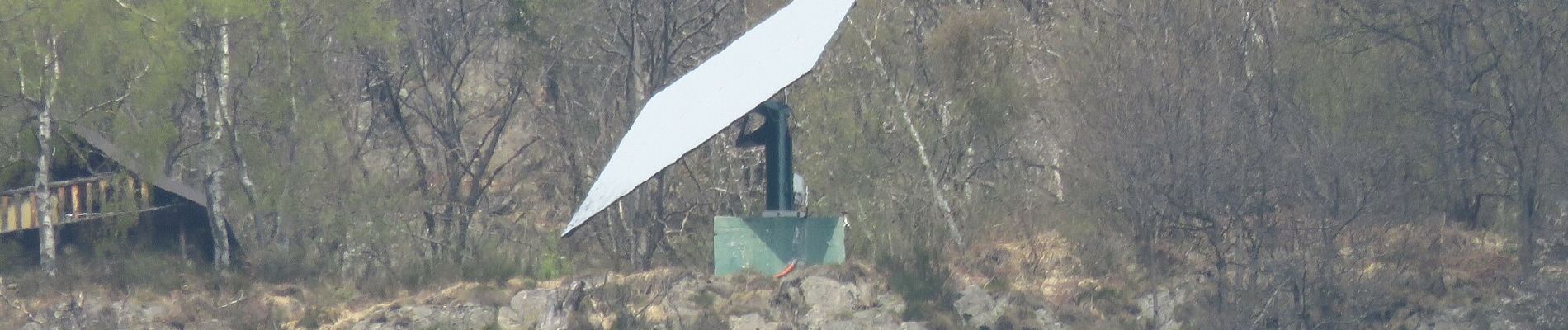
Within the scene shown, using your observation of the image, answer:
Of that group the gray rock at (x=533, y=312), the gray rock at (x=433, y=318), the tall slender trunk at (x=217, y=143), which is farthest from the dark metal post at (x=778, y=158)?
the tall slender trunk at (x=217, y=143)

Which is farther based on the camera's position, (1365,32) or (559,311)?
(1365,32)

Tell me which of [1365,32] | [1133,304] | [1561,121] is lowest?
[1133,304]

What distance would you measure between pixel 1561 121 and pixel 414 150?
17914 mm

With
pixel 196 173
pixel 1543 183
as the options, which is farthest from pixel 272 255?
pixel 1543 183

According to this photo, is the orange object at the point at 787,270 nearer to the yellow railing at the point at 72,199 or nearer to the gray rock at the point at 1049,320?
the gray rock at the point at 1049,320

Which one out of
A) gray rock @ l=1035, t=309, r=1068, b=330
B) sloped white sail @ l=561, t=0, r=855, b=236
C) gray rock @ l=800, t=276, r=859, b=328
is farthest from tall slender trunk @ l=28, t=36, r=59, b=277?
A: gray rock @ l=1035, t=309, r=1068, b=330

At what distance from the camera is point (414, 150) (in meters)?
31.5

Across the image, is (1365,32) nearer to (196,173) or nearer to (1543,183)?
(1543,183)

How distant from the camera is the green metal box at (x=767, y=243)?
1952 centimetres

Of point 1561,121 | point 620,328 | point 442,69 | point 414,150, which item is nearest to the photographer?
point 620,328

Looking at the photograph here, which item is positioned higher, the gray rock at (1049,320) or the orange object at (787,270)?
the orange object at (787,270)

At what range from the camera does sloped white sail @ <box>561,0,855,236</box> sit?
56.7ft

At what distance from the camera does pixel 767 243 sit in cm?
1959

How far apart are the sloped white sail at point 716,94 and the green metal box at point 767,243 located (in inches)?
50.4
